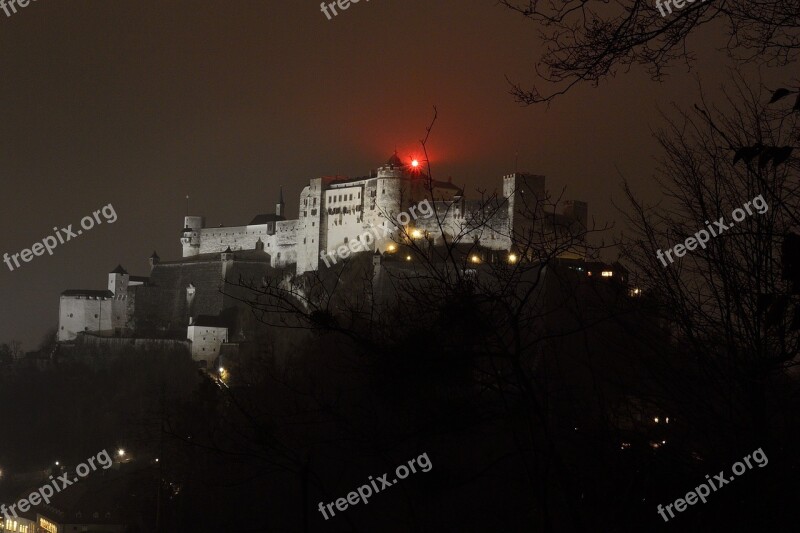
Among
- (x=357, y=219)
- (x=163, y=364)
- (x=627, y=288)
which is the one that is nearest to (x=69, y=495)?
(x=163, y=364)

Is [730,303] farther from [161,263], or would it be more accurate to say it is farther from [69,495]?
[161,263]

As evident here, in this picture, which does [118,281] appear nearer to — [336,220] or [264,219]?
[264,219]

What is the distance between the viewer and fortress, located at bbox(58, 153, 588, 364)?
185 feet

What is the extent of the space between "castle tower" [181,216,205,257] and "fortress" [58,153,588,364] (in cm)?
7

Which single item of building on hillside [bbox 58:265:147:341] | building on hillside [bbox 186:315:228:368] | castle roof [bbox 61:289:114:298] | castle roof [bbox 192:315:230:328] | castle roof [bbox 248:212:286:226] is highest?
castle roof [bbox 248:212:286:226]

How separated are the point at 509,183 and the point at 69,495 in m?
25.4

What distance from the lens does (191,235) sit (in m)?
69.4

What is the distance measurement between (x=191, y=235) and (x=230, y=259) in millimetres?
7484

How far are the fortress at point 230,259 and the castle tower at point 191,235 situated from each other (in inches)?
2.8

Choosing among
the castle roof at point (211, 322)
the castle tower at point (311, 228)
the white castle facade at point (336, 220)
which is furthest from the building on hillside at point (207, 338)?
the castle tower at point (311, 228)

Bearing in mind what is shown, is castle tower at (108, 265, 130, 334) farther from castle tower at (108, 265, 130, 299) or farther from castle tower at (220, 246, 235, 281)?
castle tower at (220, 246, 235, 281)

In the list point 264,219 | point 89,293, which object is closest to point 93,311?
point 89,293

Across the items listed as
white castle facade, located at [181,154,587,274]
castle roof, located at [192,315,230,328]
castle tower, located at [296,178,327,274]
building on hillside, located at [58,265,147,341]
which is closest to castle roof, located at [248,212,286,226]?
white castle facade, located at [181,154,587,274]

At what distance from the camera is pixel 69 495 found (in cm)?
4259
